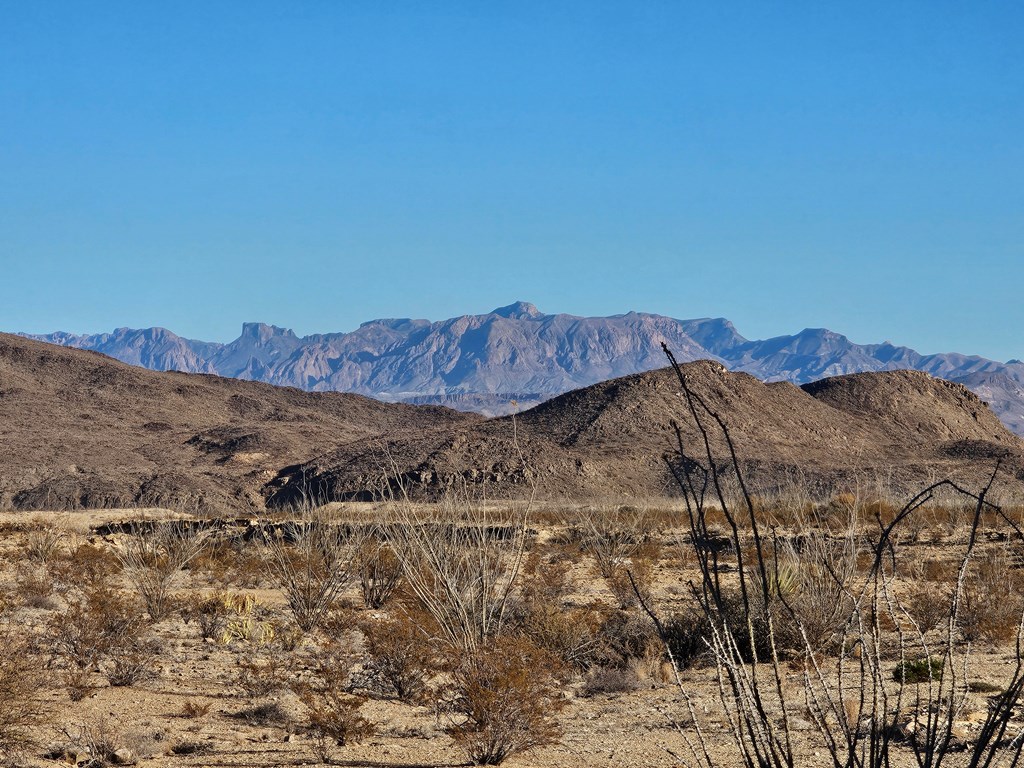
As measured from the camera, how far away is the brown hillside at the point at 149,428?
60.6 meters

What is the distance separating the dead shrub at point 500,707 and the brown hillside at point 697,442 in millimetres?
40084

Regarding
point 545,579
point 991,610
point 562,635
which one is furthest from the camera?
point 545,579

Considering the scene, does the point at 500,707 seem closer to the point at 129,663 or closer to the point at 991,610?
the point at 129,663

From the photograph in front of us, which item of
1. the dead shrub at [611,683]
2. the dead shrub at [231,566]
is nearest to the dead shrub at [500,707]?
the dead shrub at [611,683]

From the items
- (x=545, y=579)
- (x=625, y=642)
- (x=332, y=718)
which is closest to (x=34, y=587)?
(x=545, y=579)

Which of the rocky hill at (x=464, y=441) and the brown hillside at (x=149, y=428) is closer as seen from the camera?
the rocky hill at (x=464, y=441)

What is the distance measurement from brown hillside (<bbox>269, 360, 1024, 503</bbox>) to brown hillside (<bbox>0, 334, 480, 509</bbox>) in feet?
19.9

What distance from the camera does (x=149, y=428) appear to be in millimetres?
82312

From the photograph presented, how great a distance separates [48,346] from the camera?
100688mm

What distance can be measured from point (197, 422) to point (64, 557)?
2437 inches

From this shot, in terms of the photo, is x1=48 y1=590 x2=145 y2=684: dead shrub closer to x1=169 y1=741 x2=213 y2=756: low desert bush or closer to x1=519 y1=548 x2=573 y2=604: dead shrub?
x1=169 y1=741 x2=213 y2=756: low desert bush

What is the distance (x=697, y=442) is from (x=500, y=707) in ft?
183

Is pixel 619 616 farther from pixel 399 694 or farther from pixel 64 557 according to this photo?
pixel 64 557

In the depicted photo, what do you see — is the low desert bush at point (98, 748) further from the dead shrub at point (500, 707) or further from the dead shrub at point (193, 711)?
the dead shrub at point (500, 707)
